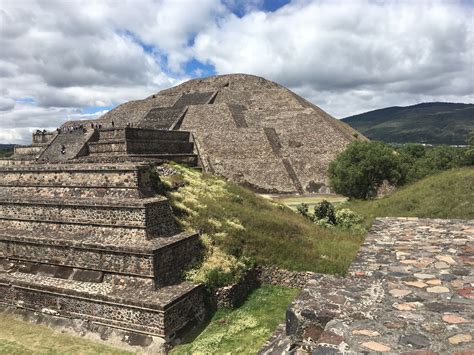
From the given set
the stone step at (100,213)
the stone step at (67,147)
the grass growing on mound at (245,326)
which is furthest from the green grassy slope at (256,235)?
the stone step at (67,147)

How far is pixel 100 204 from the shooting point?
462 inches

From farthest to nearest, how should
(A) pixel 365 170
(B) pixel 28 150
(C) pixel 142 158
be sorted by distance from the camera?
(B) pixel 28 150 → (A) pixel 365 170 → (C) pixel 142 158

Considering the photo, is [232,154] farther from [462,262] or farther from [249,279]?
[462,262]

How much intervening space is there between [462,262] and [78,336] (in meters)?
9.39

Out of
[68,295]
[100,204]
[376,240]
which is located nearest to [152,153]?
[100,204]

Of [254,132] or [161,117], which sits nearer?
[254,132]

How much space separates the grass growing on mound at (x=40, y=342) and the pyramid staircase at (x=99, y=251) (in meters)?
0.52

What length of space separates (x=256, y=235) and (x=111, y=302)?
573 centimetres

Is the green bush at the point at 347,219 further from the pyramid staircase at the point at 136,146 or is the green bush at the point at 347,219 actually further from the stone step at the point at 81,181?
the stone step at the point at 81,181

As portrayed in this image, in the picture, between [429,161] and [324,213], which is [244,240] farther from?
[429,161]

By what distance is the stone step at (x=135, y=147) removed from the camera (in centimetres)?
2327

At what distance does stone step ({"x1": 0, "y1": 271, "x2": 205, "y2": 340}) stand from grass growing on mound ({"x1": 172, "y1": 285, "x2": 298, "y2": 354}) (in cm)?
61

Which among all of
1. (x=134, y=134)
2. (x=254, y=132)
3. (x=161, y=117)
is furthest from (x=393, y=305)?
(x=161, y=117)

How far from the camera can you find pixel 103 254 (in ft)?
36.3
